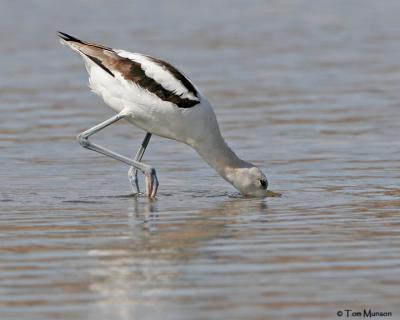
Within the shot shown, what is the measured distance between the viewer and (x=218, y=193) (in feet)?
43.4

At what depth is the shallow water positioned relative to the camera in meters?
8.27

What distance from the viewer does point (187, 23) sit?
3186 centimetres

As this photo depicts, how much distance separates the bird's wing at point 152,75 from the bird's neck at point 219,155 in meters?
0.53

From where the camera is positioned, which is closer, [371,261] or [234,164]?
[371,261]

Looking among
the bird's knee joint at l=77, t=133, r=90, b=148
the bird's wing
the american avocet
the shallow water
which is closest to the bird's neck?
the american avocet

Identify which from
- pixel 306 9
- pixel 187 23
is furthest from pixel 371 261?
pixel 306 9

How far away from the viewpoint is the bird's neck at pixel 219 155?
13172 millimetres

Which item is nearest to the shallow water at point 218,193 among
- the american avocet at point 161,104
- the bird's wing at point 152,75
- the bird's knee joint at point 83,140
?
the american avocet at point 161,104

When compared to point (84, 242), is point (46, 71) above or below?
above

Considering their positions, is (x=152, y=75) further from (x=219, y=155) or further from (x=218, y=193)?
(x=218, y=193)

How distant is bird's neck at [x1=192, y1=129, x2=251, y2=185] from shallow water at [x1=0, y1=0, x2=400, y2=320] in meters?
0.28

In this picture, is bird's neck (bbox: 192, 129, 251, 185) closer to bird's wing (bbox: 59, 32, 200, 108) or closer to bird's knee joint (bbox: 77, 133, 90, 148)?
bird's wing (bbox: 59, 32, 200, 108)

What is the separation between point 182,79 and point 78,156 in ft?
10.6

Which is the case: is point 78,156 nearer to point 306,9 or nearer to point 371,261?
point 371,261
